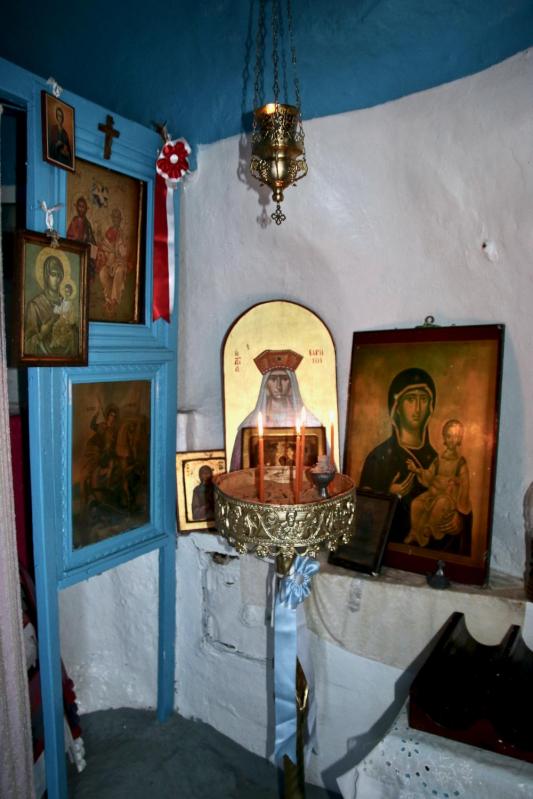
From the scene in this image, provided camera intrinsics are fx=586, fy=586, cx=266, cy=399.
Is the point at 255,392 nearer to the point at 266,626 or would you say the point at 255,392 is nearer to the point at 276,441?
the point at 276,441

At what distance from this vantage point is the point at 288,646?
1.91m

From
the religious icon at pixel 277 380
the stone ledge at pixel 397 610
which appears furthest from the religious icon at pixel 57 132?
the stone ledge at pixel 397 610

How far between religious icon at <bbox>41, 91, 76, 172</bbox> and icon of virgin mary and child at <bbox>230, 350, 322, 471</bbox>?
1.01 metres

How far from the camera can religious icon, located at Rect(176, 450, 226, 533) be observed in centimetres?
256

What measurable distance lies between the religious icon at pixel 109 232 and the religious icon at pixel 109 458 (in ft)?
1.02

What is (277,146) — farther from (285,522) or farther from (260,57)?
Answer: (285,522)

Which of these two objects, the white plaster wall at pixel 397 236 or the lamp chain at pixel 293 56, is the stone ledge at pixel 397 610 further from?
the lamp chain at pixel 293 56

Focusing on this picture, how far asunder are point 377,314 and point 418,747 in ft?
4.69

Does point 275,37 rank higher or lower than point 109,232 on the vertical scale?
higher

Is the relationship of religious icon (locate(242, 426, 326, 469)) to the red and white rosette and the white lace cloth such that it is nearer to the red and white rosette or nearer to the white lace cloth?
the red and white rosette

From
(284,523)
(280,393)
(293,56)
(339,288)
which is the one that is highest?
(293,56)

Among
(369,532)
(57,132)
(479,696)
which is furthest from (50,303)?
(479,696)

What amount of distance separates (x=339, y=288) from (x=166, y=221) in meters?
0.79

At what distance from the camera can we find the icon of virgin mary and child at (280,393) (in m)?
2.38
